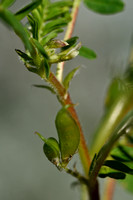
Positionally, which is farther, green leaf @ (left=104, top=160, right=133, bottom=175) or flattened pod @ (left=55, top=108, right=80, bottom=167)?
green leaf @ (left=104, top=160, right=133, bottom=175)

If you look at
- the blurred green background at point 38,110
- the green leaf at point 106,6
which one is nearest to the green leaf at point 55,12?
the green leaf at point 106,6

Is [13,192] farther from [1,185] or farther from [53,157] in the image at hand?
[53,157]

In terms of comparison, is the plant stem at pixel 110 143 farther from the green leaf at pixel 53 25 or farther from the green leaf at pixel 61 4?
the green leaf at pixel 61 4

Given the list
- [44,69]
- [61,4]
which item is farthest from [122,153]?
[61,4]

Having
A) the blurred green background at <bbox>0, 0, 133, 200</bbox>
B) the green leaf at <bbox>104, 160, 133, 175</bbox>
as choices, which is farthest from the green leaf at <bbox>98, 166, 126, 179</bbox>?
the blurred green background at <bbox>0, 0, 133, 200</bbox>

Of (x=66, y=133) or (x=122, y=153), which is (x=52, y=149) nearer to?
(x=66, y=133)

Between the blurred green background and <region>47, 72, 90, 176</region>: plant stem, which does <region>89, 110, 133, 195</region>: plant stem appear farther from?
the blurred green background
